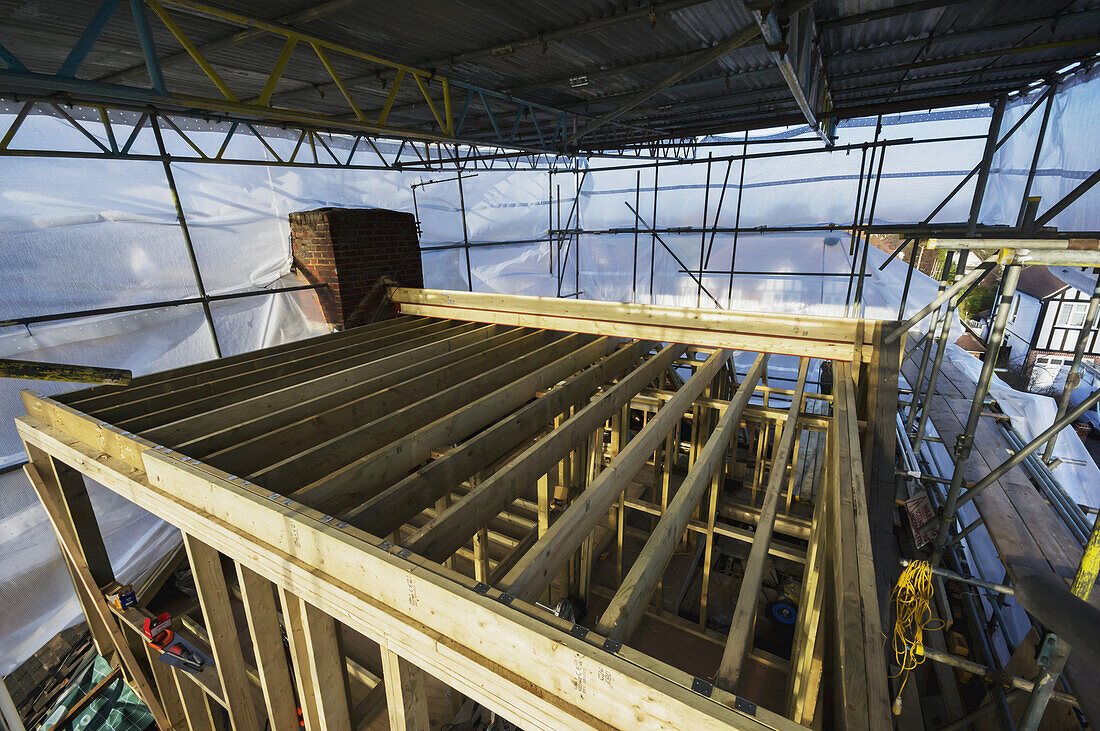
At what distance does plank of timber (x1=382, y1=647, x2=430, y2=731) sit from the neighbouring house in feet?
79.1

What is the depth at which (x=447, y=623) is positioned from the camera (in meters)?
1.72

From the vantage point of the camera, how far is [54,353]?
19.3 feet

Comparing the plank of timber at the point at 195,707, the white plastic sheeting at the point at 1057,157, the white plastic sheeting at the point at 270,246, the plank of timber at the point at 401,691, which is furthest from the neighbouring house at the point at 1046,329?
the plank of timber at the point at 195,707

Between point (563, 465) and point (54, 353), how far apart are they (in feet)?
21.3

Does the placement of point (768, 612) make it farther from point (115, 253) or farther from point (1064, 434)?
point (115, 253)

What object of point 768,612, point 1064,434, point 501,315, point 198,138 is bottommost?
point 768,612

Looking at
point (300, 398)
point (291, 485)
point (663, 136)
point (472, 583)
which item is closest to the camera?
point (472, 583)

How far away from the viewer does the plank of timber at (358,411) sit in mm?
2727

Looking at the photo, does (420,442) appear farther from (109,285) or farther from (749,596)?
(109,285)

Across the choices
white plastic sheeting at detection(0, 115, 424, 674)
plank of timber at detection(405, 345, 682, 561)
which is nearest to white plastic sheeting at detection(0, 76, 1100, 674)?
white plastic sheeting at detection(0, 115, 424, 674)

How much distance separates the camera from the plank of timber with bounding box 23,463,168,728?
3.47m

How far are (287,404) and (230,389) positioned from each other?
72 centimetres

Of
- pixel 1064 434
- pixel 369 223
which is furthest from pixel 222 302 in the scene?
pixel 1064 434

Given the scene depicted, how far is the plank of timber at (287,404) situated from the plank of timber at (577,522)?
2.10 meters
